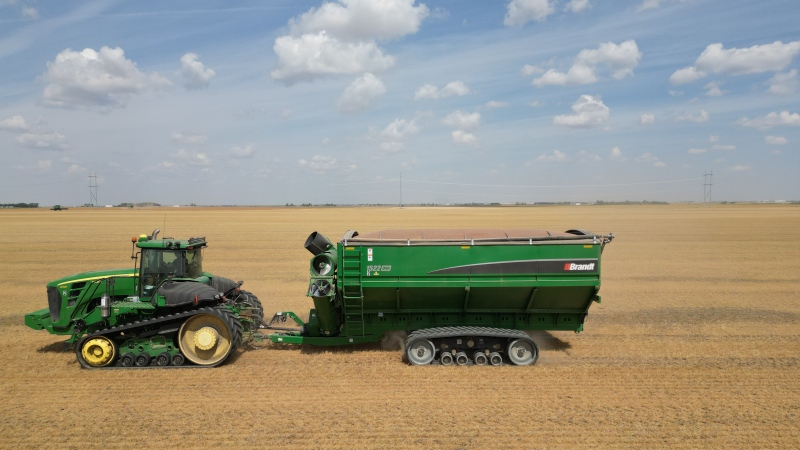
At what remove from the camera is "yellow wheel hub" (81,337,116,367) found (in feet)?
32.4

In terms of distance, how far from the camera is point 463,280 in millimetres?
10234

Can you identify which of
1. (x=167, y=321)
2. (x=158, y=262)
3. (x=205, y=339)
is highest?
(x=158, y=262)

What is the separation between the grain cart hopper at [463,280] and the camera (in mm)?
10109

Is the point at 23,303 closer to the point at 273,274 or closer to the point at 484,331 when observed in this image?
the point at 273,274

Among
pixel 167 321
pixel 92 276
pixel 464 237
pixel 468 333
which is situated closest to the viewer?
pixel 468 333

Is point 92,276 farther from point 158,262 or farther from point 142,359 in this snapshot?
point 142,359

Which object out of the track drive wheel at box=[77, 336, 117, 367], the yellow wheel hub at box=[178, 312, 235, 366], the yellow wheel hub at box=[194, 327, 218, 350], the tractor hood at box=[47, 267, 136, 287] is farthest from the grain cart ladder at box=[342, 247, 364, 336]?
the track drive wheel at box=[77, 336, 117, 367]

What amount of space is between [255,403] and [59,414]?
9.89ft

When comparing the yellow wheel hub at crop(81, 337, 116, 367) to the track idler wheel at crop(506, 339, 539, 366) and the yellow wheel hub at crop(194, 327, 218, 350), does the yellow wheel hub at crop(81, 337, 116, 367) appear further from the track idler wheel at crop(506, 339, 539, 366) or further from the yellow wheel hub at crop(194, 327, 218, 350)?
the track idler wheel at crop(506, 339, 539, 366)

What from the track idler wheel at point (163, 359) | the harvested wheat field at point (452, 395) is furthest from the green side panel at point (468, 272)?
the track idler wheel at point (163, 359)

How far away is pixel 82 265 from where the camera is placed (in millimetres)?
25000

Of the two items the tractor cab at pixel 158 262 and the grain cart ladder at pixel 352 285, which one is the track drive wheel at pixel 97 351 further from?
the grain cart ladder at pixel 352 285

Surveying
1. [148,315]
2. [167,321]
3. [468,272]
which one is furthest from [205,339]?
[468,272]

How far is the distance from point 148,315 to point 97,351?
1.11 metres
